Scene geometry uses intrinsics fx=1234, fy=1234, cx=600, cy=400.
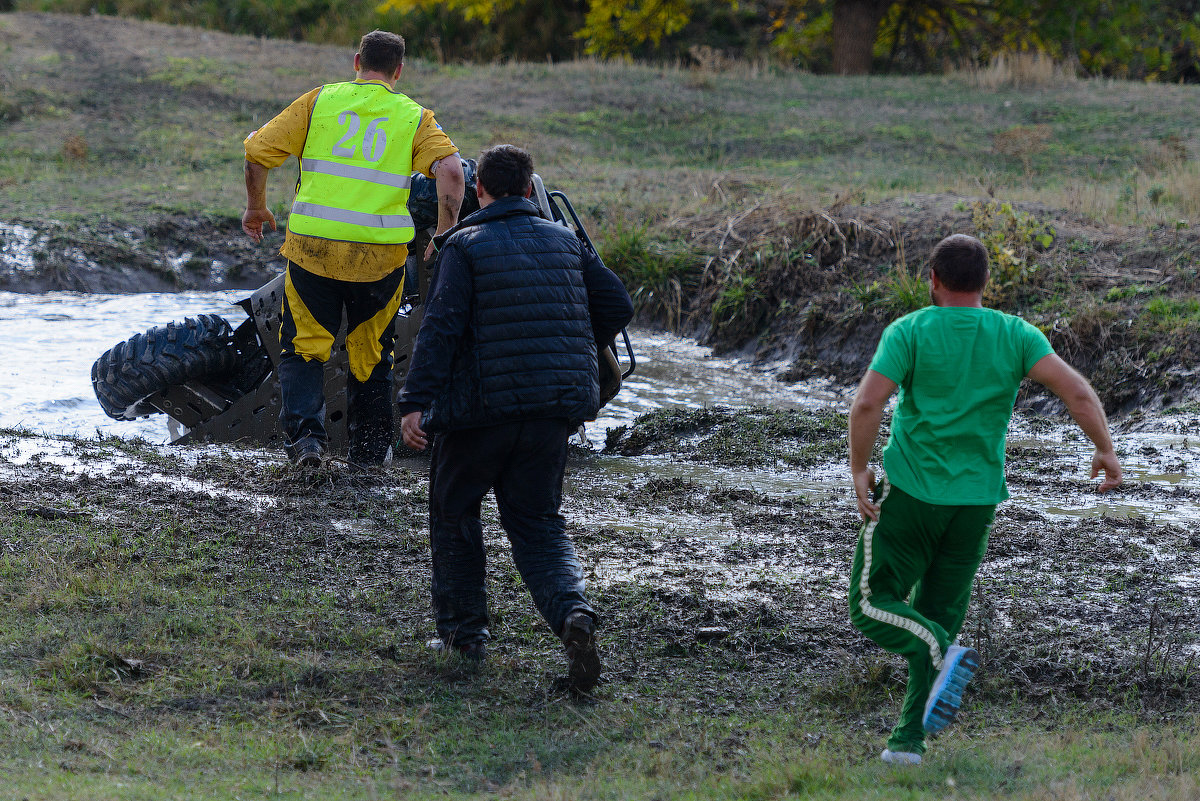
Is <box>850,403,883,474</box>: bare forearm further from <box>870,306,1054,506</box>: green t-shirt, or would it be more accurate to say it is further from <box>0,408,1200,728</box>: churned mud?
<box>0,408,1200,728</box>: churned mud

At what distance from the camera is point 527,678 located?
4.26 m

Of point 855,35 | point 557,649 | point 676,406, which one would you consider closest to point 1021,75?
point 855,35

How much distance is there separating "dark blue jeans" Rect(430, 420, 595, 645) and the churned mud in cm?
28

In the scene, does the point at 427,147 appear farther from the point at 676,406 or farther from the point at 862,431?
the point at 676,406

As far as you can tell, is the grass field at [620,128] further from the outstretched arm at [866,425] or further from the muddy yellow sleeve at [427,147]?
the outstretched arm at [866,425]

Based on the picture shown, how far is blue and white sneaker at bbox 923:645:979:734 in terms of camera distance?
3.42 m

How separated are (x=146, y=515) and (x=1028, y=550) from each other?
13.4 ft

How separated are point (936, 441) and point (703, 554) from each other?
219 cm

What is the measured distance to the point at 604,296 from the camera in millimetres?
4391

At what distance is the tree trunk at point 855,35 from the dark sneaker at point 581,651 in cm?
2539

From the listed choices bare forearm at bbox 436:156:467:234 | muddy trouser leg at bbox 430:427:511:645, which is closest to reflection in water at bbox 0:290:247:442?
bare forearm at bbox 436:156:467:234

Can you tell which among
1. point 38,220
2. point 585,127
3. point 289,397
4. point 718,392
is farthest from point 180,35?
point 289,397

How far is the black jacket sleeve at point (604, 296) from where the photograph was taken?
438 centimetres

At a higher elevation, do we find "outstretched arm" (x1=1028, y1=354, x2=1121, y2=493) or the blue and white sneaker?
"outstretched arm" (x1=1028, y1=354, x2=1121, y2=493)
